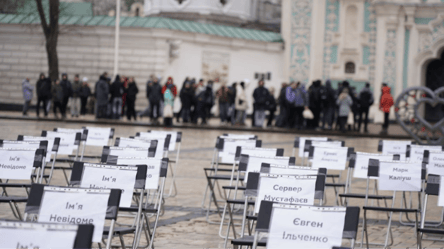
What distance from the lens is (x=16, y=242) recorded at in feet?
14.4

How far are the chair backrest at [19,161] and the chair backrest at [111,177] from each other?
1423 millimetres

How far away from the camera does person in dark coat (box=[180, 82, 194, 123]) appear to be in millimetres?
31281

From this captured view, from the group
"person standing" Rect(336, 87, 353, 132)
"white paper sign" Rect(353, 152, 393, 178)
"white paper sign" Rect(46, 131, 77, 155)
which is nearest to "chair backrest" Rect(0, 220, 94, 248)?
"white paper sign" Rect(353, 152, 393, 178)

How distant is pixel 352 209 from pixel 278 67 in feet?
130

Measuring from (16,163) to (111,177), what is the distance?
1798 mm

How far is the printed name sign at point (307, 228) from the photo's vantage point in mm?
5414

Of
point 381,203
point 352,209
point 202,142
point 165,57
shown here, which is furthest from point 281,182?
point 165,57

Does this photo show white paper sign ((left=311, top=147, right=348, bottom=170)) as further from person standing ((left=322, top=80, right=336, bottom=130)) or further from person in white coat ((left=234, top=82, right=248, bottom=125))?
person in white coat ((left=234, top=82, right=248, bottom=125))

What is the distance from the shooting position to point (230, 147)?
462 inches

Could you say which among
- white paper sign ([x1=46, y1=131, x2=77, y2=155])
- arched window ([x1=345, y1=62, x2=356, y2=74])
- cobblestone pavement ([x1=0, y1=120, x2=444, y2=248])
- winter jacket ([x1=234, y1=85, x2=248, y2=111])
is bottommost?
cobblestone pavement ([x1=0, y1=120, x2=444, y2=248])

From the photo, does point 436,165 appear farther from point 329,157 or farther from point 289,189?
point 289,189

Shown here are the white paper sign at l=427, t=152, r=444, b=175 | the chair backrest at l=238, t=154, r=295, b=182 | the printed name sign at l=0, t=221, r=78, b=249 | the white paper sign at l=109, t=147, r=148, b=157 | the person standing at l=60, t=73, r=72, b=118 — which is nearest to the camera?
the printed name sign at l=0, t=221, r=78, b=249

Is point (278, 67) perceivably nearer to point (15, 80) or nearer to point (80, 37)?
point (80, 37)

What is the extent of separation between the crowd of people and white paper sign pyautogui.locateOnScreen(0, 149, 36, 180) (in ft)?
67.9
